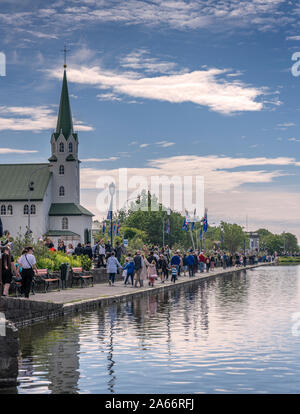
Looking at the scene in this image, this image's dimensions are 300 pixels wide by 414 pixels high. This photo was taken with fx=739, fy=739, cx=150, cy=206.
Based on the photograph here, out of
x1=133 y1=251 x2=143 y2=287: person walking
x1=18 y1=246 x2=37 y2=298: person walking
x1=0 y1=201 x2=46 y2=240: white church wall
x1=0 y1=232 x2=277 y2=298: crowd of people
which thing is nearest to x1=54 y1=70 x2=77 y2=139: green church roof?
x1=0 y1=201 x2=46 y2=240: white church wall

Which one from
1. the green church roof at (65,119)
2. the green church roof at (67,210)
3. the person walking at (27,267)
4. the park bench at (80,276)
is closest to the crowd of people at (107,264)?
the person walking at (27,267)

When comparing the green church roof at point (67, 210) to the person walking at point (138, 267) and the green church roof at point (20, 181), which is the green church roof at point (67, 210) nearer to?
the green church roof at point (20, 181)

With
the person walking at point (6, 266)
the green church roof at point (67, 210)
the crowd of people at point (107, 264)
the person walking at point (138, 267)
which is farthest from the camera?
the green church roof at point (67, 210)

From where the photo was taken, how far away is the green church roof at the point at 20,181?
103 metres

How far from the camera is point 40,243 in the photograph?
104 feet

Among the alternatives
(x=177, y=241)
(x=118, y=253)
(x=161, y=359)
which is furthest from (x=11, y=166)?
(x=161, y=359)

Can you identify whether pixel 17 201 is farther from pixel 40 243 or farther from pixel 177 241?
pixel 40 243

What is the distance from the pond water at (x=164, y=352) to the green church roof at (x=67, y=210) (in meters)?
81.2

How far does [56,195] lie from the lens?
106m

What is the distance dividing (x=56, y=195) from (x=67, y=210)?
3729 mm

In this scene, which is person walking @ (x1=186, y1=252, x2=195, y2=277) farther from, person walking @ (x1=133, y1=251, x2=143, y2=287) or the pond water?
the pond water

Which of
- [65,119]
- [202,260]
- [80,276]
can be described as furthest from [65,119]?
[80,276]
